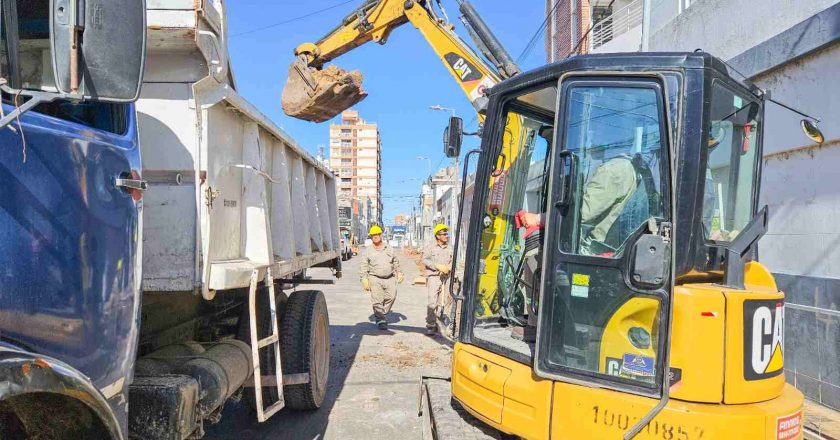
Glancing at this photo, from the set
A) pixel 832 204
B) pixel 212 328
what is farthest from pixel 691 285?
pixel 832 204

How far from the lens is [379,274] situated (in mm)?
9219

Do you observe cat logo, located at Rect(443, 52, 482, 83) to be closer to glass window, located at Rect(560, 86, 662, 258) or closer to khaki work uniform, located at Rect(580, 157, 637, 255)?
glass window, located at Rect(560, 86, 662, 258)

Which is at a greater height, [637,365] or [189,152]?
[189,152]

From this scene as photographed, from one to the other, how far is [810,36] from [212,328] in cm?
616

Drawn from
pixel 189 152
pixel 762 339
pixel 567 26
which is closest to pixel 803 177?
pixel 762 339

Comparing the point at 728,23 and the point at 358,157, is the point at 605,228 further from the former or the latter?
the point at 358,157

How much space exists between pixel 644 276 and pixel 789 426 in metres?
0.93

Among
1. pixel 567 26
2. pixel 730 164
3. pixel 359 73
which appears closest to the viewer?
pixel 730 164

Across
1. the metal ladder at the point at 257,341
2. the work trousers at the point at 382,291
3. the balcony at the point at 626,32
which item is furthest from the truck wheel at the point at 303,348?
the balcony at the point at 626,32

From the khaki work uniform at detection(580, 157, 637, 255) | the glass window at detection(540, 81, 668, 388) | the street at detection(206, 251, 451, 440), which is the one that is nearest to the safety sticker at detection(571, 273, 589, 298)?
the glass window at detection(540, 81, 668, 388)

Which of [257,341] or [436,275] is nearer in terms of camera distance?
[257,341]

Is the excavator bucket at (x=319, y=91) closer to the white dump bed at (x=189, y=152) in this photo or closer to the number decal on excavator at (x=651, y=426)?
the white dump bed at (x=189, y=152)

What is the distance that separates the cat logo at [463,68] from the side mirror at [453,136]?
307 cm

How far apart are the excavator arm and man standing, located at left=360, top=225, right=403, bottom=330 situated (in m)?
3.15
